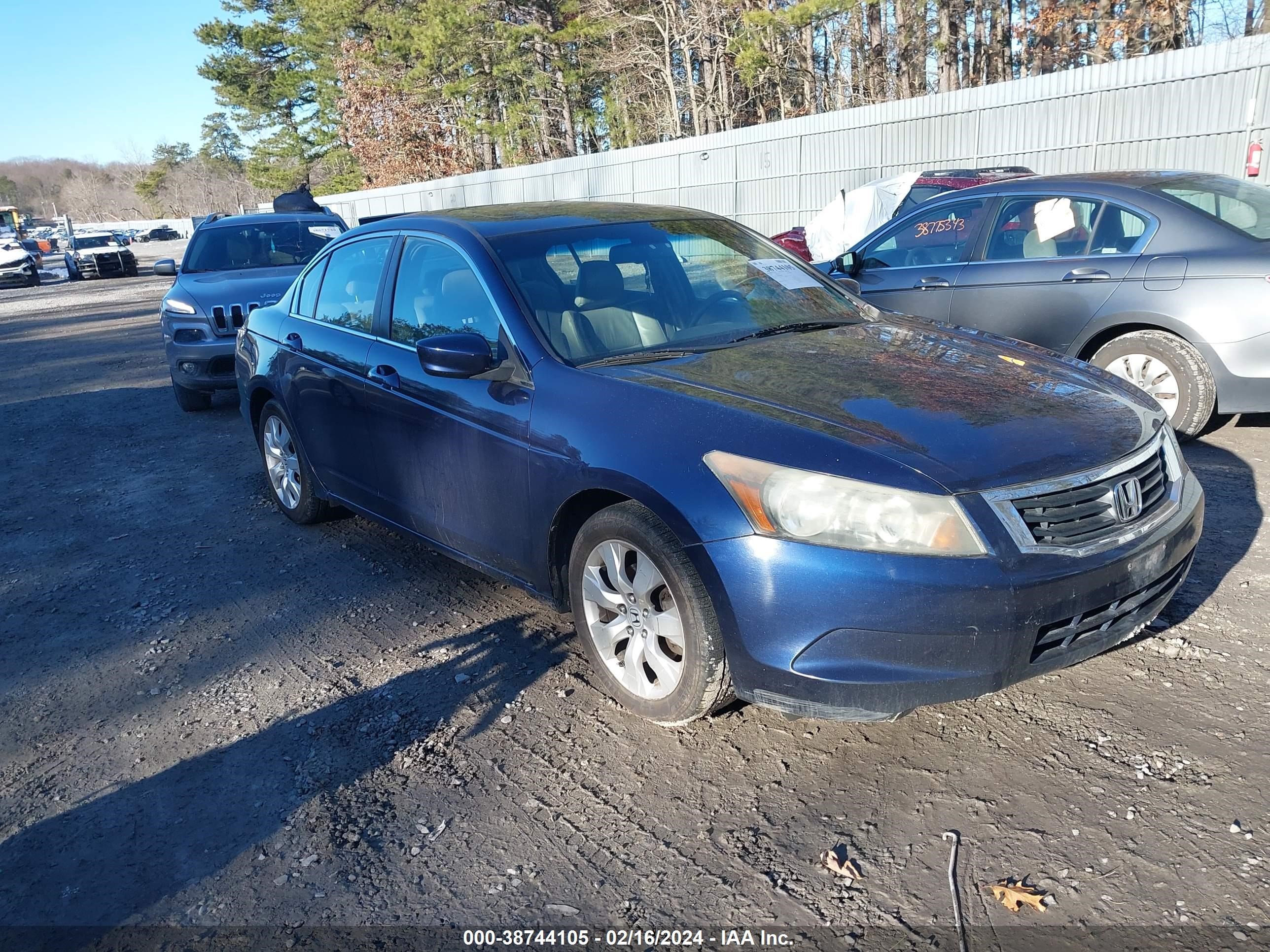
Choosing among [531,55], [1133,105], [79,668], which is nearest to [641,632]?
[79,668]

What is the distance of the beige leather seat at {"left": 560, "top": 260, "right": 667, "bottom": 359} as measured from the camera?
11.9 feet

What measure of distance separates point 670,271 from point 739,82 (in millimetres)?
31455

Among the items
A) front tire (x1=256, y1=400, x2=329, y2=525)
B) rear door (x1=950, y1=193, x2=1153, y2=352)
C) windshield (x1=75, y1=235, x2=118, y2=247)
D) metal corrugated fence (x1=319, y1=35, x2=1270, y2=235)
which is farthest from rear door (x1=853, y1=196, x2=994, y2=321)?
windshield (x1=75, y1=235, x2=118, y2=247)

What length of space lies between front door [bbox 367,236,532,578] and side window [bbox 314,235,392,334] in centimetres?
21

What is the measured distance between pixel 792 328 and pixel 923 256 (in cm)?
339

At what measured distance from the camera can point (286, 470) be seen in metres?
5.57

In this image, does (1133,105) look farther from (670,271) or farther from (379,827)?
(379,827)

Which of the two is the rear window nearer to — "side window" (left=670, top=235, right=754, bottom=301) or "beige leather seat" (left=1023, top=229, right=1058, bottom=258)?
"beige leather seat" (left=1023, top=229, right=1058, bottom=258)

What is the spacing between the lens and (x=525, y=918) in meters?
2.46

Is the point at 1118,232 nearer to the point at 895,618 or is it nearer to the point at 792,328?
the point at 792,328

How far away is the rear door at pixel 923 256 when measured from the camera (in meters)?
6.60

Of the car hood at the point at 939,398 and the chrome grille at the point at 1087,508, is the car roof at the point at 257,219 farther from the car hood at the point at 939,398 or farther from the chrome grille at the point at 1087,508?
the chrome grille at the point at 1087,508

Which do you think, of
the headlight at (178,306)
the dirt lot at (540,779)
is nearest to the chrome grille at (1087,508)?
the dirt lot at (540,779)

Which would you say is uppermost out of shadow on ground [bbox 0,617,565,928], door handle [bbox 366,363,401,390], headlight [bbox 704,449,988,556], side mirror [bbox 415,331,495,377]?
side mirror [bbox 415,331,495,377]
